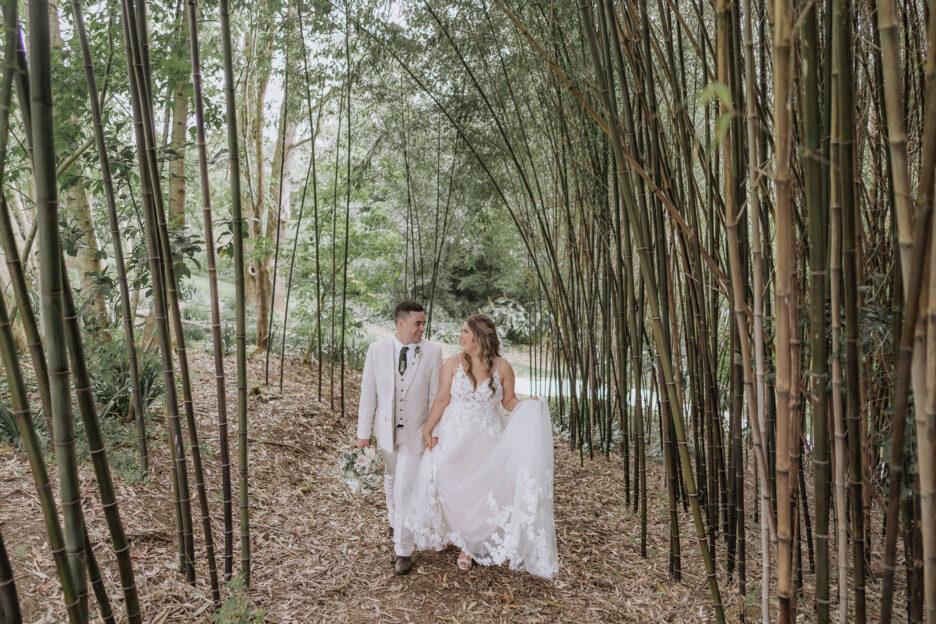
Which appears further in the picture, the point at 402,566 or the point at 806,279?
the point at 402,566

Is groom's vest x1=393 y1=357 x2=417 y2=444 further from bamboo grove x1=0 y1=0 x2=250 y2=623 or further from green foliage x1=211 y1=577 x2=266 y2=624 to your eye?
bamboo grove x1=0 y1=0 x2=250 y2=623

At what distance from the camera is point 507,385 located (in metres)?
2.55

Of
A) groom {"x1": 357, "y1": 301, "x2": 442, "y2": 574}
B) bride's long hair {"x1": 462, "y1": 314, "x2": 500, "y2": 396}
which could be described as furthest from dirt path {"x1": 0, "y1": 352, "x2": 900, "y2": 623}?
bride's long hair {"x1": 462, "y1": 314, "x2": 500, "y2": 396}

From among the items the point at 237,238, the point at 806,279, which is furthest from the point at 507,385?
the point at 237,238

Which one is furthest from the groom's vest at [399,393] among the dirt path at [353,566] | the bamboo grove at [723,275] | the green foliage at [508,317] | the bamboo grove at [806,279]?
the green foliage at [508,317]

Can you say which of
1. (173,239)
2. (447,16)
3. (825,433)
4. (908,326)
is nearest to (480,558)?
(825,433)

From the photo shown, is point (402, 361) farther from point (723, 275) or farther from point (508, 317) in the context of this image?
point (508, 317)

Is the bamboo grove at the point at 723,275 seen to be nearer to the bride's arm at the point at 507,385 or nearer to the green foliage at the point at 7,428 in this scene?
the green foliage at the point at 7,428

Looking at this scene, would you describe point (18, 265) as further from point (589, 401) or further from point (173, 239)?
point (589, 401)

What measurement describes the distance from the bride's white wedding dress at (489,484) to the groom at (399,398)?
0.09 metres

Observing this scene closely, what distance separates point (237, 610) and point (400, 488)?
0.80 meters

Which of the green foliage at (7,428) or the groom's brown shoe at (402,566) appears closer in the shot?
the groom's brown shoe at (402,566)

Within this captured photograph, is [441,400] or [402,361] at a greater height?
[402,361]

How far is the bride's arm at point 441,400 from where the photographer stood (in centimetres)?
249
